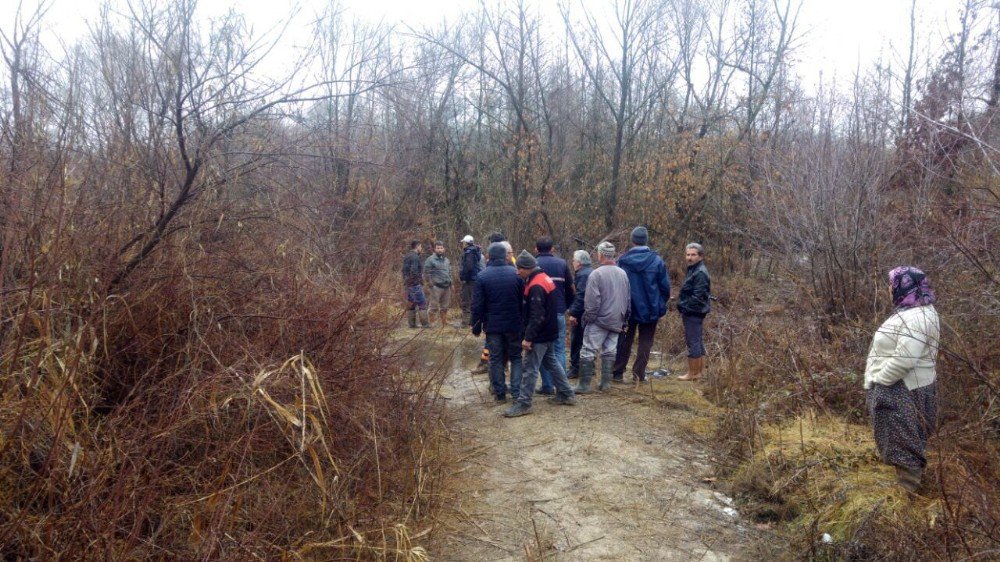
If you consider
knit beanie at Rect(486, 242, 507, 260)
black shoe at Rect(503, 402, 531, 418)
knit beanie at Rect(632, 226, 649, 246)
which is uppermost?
knit beanie at Rect(632, 226, 649, 246)

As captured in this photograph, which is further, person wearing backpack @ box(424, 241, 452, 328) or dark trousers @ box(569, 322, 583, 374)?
person wearing backpack @ box(424, 241, 452, 328)

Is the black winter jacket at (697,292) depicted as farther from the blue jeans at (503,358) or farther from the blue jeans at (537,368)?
the blue jeans at (503,358)

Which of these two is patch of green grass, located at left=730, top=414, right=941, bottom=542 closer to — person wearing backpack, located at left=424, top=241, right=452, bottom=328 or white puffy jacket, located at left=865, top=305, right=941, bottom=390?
white puffy jacket, located at left=865, top=305, right=941, bottom=390

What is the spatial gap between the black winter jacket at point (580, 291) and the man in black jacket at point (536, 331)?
0.90 meters

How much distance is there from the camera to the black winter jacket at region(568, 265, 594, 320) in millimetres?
7871

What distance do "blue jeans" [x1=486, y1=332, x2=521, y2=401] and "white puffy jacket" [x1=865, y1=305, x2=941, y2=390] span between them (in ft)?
11.3

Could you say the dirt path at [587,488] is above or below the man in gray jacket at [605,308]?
below

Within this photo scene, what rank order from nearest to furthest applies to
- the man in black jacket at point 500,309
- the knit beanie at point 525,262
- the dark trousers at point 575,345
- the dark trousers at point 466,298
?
1. the knit beanie at point 525,262
2. the man in black jacket at point 500,309
3. the dark trousers at point 575,345
4. the dark trousers at point 466,298

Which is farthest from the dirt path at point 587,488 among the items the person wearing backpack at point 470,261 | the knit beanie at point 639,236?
the person wearing backpack at point 470,261

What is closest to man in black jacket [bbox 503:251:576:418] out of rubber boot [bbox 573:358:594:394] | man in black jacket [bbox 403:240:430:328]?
rubber boot [bbox 573:358:594:394]

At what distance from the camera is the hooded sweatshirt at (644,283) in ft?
26.0

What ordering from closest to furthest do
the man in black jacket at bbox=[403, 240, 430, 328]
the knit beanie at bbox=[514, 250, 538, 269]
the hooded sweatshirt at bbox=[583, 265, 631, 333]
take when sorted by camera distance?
the knit beanie at bbox=[514, 250, 538, 269] → the hooded sweatshirt at bbox=[583, 265, 631, 333] → the man in black jacket at bbox=[403, 240, 430, 328]

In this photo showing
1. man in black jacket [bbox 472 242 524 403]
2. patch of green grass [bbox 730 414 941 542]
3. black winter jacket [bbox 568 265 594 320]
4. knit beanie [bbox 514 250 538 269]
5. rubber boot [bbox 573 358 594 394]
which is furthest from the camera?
black winter jacket [bbox 568 265 594 320]

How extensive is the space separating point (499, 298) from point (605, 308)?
4.05 feet
